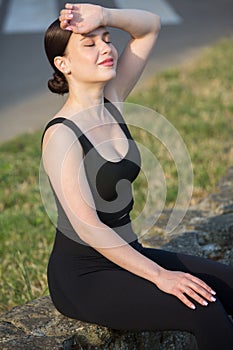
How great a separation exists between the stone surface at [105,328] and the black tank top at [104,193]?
0.80 feet

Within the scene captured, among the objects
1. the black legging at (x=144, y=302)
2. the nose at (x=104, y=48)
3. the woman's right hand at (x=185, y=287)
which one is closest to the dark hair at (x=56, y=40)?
the nose at (x=104, y=48)

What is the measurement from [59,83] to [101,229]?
1.97 feet

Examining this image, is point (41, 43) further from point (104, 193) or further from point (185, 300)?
point (185, 300)

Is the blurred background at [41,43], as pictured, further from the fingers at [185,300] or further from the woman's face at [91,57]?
the fingers at [185,300]

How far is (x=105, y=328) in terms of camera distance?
8.95 feet

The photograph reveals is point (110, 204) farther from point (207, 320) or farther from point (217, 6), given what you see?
point (217, 6)

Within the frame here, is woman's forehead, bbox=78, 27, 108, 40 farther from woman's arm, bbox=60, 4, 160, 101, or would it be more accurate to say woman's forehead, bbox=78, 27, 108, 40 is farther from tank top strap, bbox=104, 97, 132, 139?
tank top strap, bbox=104, 97, 132, 139

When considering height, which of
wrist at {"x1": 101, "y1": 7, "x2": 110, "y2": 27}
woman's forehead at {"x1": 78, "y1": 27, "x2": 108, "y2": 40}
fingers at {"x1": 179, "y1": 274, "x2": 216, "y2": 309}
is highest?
wrist at {"x1": 101, "y1": 7, "x2": 110, "y2": 27}

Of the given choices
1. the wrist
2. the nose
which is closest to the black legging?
the nose

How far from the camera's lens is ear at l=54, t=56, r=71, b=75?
2.84 m

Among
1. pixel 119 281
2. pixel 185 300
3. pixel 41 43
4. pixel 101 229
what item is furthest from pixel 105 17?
pixel 41 43

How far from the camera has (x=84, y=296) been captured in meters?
2.68

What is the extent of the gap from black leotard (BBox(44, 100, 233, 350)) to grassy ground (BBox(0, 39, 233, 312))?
67cm

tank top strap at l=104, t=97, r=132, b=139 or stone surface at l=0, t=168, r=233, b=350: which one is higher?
tank top strap at l=104, t=97, r=132, b=139
